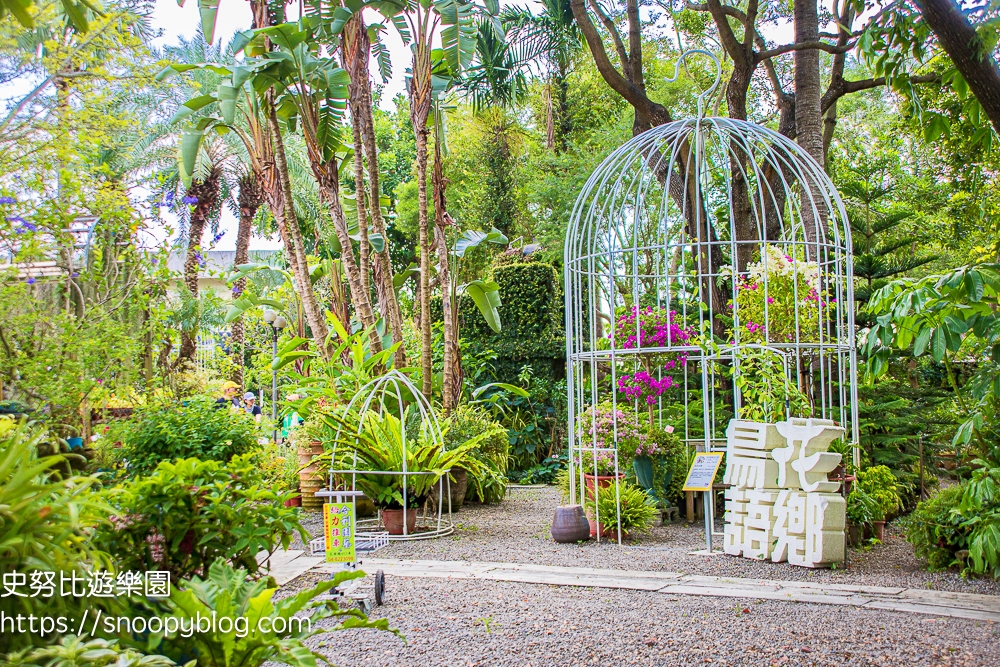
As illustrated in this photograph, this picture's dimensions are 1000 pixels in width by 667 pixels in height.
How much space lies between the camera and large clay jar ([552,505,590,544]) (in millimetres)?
6141

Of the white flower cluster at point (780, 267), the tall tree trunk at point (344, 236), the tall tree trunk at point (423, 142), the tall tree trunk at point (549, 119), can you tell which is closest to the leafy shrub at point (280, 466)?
the tall tree trunk at point (344, 236)

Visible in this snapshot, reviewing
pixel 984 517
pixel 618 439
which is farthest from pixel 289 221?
pixel 984 517

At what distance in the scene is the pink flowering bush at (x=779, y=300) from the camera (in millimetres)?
6137

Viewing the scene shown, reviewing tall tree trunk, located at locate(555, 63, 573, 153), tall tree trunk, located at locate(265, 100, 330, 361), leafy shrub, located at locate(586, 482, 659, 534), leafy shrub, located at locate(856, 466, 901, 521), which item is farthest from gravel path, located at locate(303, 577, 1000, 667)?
tall tree trunk, located at locate(555, 63, 573, 153)

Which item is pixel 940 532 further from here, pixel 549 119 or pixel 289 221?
pixel 549 119

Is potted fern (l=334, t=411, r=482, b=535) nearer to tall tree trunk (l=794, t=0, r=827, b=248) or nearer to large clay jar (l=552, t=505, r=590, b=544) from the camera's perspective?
large clay jar (l=552, t=505, r=590, b=544)

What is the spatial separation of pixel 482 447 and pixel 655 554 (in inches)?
137

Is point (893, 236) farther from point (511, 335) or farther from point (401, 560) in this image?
point (401, 560)

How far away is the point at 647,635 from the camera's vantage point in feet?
11.9

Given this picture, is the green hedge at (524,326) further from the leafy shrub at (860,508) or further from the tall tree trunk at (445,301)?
the leafy shrub at (860,508)

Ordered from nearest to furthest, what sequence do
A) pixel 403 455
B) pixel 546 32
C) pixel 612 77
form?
pixel 403 455, pixel 612 77, pixel 546 32

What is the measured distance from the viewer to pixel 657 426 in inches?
287

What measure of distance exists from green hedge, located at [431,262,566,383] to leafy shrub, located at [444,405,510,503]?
2.45 m

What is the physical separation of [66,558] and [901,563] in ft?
16.4
